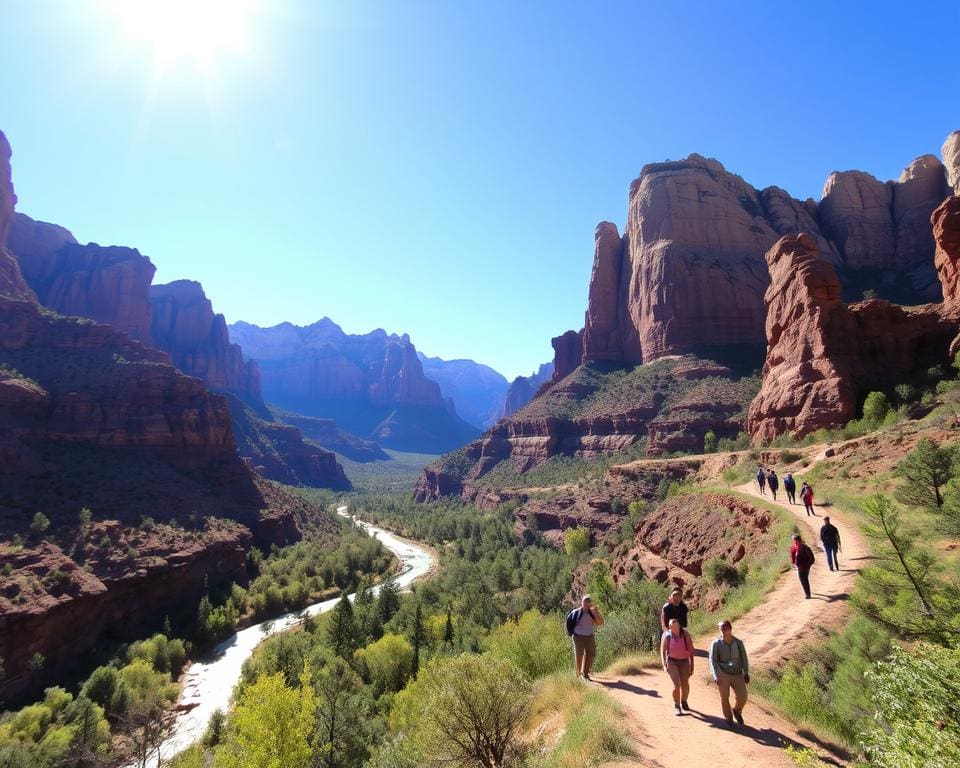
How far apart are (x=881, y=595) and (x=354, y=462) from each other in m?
194

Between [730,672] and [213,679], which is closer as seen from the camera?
[730,672]

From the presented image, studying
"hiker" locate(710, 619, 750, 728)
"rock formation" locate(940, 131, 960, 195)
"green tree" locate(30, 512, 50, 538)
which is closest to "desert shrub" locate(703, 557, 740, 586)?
"hiker" locate(710, 619, 750, 728)

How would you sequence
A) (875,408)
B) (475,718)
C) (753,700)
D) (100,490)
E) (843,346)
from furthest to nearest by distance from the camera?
(100,490) → (843,346) → (875,408) → (753,700) → (475,718)

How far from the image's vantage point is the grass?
266 inches

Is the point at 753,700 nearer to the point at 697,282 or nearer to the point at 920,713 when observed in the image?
the point at 920,713

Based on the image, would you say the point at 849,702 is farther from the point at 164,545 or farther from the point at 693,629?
the point at 164,545

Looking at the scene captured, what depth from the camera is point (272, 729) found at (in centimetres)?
1938

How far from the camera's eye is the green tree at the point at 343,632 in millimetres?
33656

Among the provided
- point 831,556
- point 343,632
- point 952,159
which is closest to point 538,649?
point 831,556

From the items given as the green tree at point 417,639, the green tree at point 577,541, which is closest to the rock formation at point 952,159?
the green tree at point 577,541

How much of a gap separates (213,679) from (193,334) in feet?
469

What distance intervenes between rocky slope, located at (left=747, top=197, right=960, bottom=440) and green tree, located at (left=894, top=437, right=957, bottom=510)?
23.4 meters

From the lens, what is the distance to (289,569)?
53.6 m

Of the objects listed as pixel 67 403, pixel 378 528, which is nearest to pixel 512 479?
pixel 378 528
